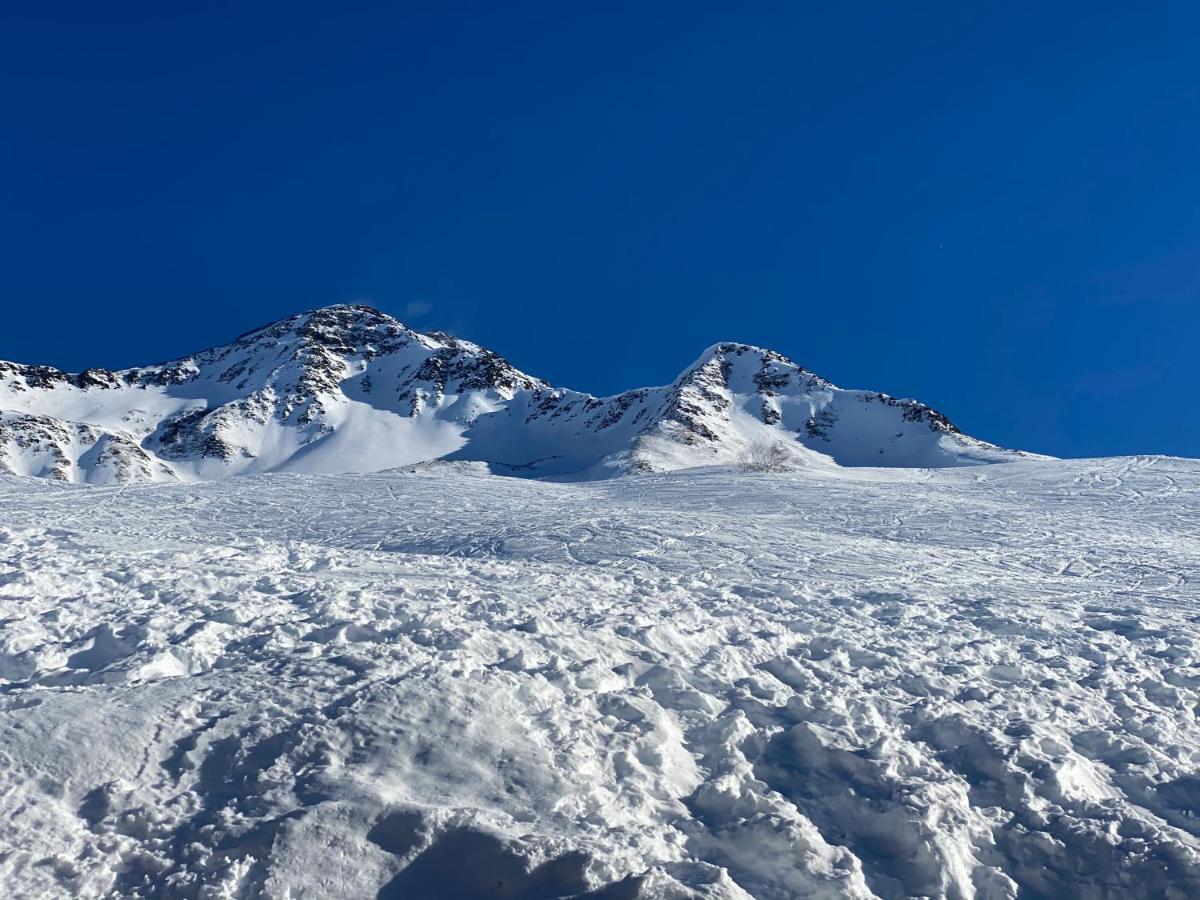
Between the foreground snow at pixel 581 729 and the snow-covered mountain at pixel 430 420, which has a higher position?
the snow-covered mountain at pixel 430 420

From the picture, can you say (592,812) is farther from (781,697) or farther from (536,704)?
(781,697)

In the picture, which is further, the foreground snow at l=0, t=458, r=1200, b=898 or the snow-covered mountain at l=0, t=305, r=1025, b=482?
the snow-covered mountain at l=0, t=305, r=1025, b=482

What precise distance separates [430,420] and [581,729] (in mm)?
153794

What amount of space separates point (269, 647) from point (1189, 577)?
17913 mm

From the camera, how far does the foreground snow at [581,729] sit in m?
6.68

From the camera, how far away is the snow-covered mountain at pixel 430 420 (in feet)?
396

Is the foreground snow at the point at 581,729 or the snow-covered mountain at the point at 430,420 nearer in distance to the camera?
the foreground snow at the point at 581,729

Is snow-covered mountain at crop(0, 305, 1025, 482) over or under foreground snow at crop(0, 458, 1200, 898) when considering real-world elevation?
over

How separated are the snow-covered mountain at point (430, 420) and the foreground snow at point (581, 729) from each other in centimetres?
7902

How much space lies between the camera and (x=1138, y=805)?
25.8ft

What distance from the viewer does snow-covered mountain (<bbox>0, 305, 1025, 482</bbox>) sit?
121m

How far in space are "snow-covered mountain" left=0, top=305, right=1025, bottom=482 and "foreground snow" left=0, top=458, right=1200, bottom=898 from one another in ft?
259

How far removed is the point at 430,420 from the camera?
159 meters

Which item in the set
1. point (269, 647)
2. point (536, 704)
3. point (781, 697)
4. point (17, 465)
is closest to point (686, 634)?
point (781, 697)
